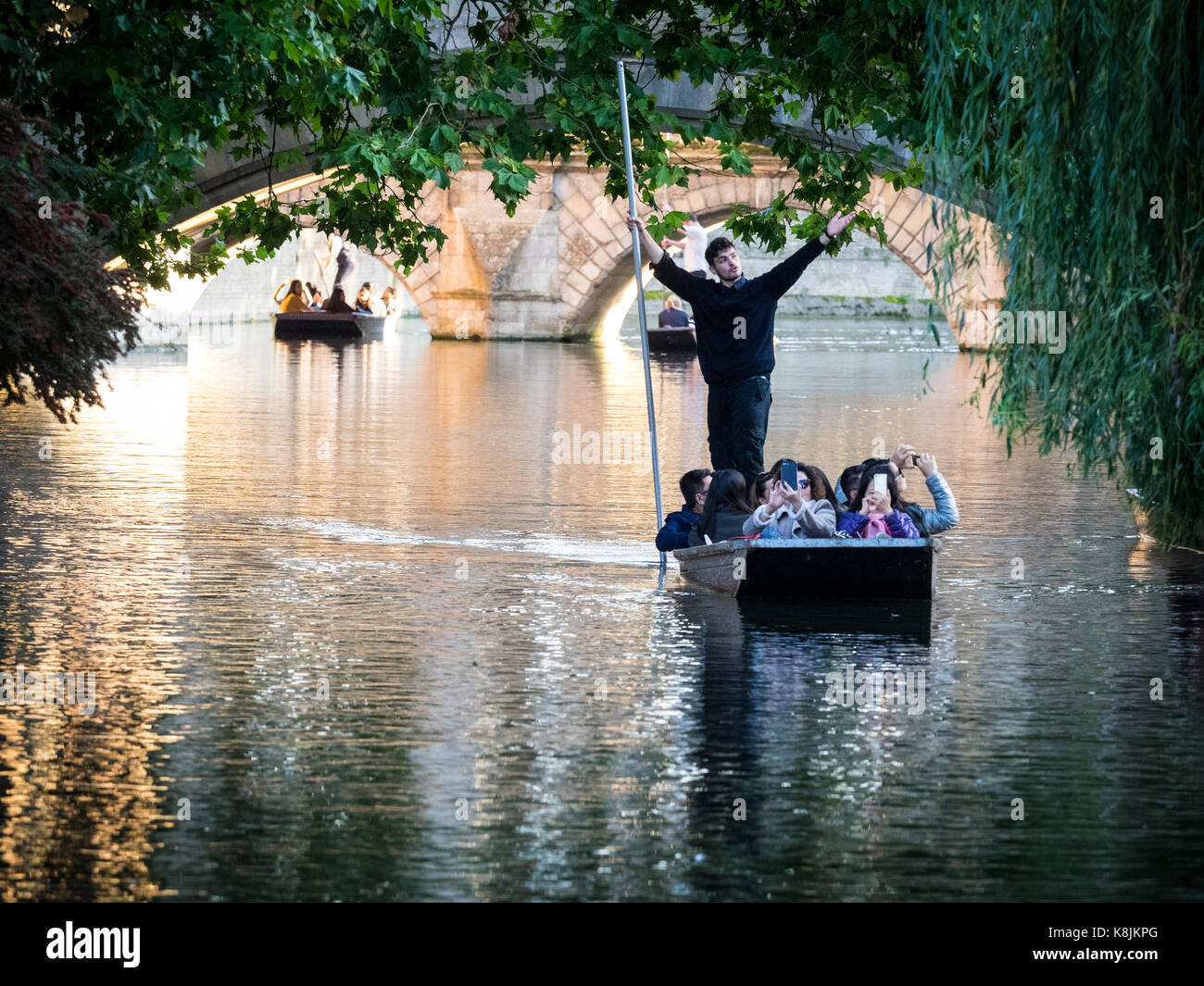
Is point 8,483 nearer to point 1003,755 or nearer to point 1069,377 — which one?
point 1069,377

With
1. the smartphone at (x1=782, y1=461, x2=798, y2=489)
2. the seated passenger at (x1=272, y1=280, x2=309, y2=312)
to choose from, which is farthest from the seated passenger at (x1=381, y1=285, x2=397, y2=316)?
the smartphone at (x1=782, y1=461, x2=798, y2=489)

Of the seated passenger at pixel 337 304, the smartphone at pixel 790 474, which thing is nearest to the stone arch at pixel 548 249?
the seated passenger at pixel 337 304

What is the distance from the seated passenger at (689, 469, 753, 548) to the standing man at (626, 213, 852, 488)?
380 mm

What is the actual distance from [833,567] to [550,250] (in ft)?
106

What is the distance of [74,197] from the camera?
1440 cm

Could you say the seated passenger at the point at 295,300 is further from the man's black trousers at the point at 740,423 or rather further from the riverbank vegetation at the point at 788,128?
the man's black trousers at the point at 740,423

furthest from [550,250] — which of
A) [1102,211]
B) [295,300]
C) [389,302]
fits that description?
[1102,211]

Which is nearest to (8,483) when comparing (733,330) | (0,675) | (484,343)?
(733,330)

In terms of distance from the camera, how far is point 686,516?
11.9 meters

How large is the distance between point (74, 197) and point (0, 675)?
6.68 m

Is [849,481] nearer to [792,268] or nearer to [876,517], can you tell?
[876,517]

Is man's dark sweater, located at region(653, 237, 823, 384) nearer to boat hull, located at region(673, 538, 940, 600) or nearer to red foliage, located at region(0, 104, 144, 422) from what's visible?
boat hull, located at region(673, 538, 940, 600)

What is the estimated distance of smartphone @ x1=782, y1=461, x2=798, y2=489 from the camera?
36.1 ft
